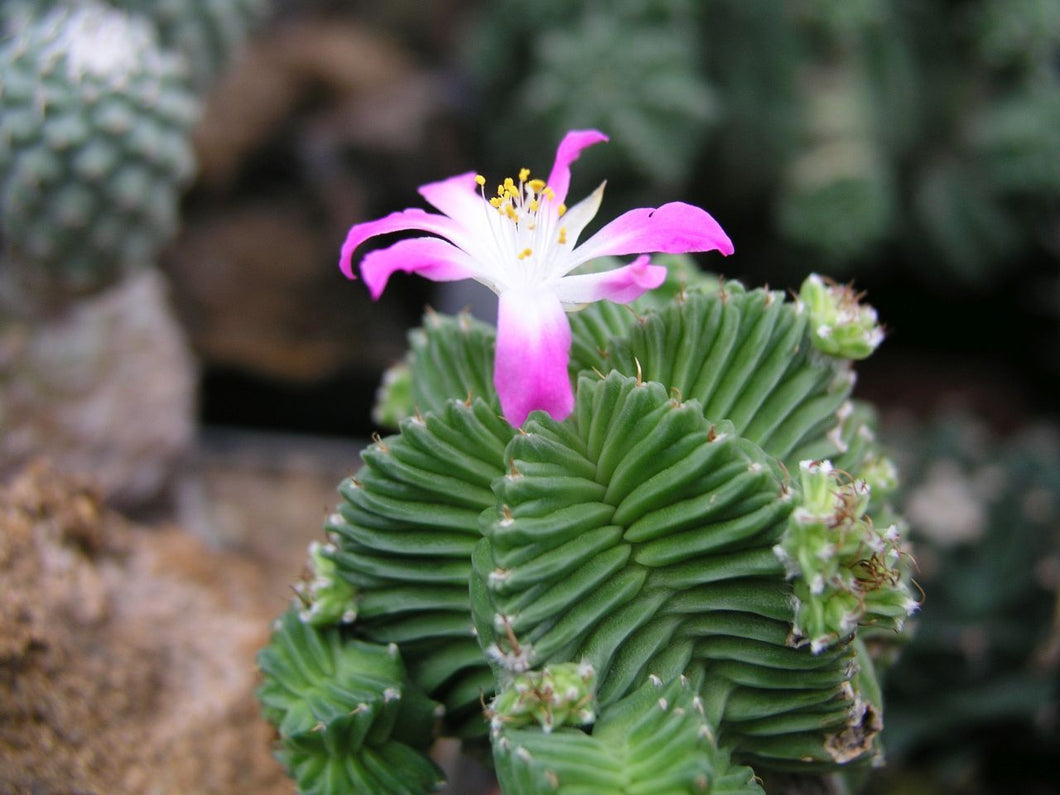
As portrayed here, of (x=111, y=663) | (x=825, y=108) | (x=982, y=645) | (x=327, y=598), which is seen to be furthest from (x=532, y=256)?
(x=825, y=108)

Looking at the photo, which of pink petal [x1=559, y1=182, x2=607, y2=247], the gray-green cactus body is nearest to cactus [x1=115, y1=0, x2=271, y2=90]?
the gray-green cactus body

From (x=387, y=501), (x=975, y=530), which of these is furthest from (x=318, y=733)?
(x=975, y=530)

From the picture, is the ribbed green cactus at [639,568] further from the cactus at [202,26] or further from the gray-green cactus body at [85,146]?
the cactus at [202,26]

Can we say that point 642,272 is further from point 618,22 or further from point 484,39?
point 484,39

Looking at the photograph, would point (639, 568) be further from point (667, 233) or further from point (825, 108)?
point (825, 108)

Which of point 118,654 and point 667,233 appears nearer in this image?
point 667,233

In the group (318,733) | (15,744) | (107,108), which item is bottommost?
(15,744)
